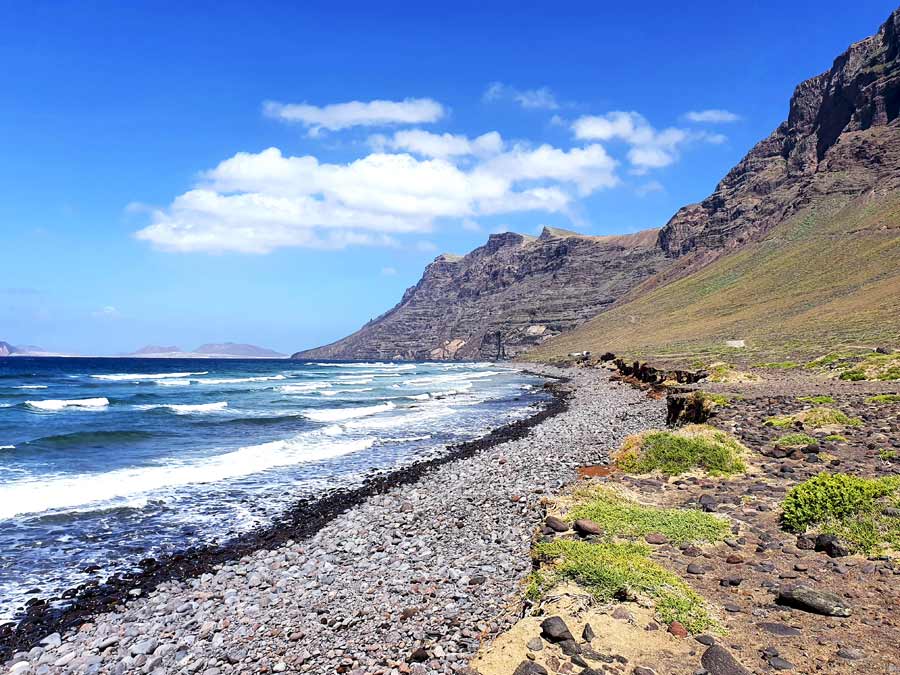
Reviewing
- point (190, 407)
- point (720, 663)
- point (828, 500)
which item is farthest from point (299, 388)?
point (720, 663)

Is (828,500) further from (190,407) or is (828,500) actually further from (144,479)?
(190,407)

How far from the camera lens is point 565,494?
12453 millimetres

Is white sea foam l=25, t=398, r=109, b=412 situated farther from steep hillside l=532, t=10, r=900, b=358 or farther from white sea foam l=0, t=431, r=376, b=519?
steep hillside l=532, t=10, r=900, b=358

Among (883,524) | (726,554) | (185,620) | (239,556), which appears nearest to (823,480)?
(883,524)

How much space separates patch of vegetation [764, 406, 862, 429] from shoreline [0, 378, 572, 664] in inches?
459

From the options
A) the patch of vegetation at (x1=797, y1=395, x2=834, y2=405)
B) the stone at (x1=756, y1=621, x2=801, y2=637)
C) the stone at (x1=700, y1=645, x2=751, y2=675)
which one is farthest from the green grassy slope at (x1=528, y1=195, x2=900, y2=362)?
the stone at (x1=700, y1=645, x2=751, y2=675)

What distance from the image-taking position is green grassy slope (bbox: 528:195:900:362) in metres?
59.4

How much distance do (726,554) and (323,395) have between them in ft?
171

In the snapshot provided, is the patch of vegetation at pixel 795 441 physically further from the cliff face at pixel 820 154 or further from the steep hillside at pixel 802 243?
the cliff face at pixel 820 154

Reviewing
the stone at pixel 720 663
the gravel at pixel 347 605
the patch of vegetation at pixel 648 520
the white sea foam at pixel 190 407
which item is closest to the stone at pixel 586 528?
the patch of vegetation at pixel 648 520

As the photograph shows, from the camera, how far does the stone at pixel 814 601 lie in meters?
6.07

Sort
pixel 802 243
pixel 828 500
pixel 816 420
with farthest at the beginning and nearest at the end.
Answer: pixel 802 243 < pixel 816 420 < pixel 828 500

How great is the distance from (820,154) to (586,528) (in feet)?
567

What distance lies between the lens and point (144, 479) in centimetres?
1994
